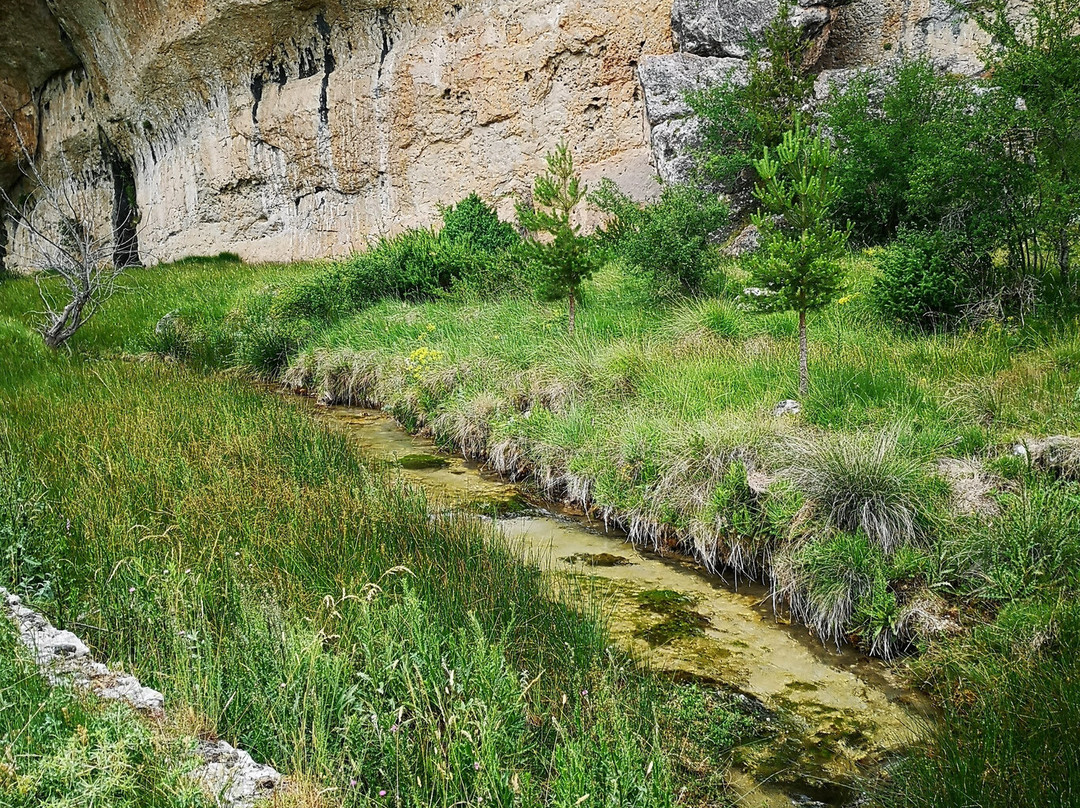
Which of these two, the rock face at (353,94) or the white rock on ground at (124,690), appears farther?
the rock face at (353,94)

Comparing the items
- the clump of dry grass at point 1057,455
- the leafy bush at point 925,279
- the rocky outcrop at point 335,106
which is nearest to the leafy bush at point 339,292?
the rocky outcrop at point 335,106

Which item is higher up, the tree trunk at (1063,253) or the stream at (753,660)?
the tree trunk at (1063,253)

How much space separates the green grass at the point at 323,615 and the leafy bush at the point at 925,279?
5.72 meters

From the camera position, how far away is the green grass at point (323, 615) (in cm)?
314

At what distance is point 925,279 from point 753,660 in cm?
542

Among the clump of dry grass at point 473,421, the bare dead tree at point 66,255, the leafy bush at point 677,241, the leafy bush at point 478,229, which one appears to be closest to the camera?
the clump of dry grass at point 473,421

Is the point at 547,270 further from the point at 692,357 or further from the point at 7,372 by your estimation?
the point at 7,372

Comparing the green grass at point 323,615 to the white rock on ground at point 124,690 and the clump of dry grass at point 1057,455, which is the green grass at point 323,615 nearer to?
the white rock on ground at point 124,690

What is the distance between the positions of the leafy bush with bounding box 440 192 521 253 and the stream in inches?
333

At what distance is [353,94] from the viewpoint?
21703 millimetres

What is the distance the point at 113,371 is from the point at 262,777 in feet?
28.1

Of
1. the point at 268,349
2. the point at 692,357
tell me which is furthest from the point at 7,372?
the point at 692,357

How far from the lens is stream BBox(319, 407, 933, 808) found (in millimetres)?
3965

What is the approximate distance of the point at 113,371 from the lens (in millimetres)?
10148
